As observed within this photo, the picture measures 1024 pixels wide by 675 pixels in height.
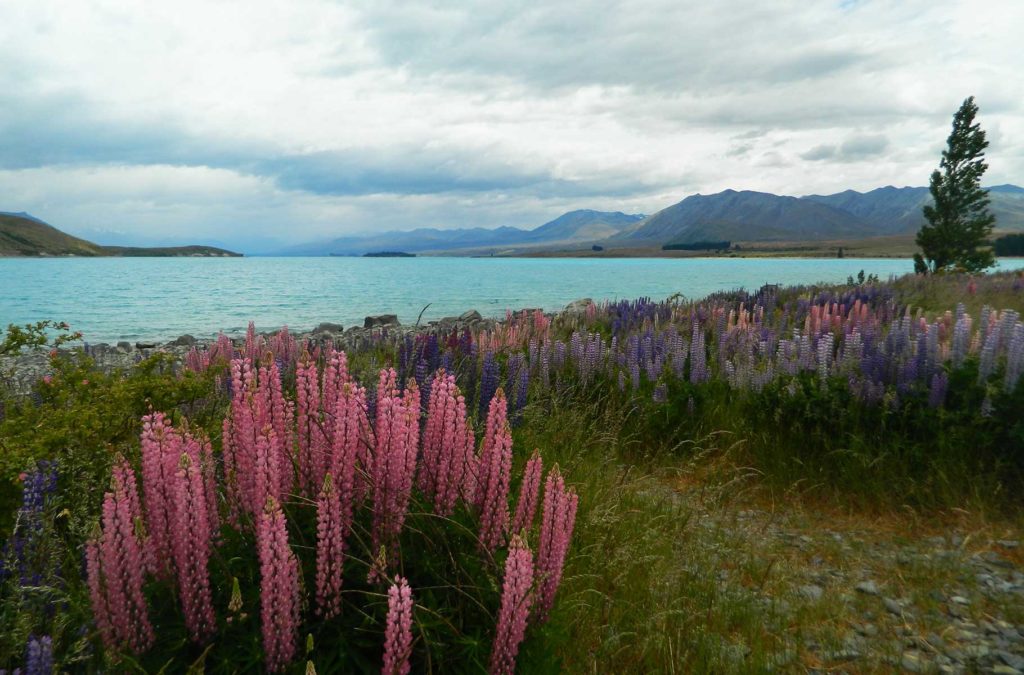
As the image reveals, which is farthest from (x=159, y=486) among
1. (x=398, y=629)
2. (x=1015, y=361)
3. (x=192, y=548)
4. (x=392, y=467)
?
(x=1015, y=361)

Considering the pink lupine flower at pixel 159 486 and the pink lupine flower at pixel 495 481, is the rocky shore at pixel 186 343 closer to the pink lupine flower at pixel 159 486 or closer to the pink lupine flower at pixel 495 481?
the pink lupine flower at pixel 495 481

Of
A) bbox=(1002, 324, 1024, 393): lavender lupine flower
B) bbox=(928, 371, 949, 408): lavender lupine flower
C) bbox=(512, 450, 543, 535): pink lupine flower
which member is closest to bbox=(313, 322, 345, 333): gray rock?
bbox=(928, 371, 949, 408): lavender lupine flower

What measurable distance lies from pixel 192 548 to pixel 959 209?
53.0 metres

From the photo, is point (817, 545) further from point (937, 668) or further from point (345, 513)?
point (345, 513)

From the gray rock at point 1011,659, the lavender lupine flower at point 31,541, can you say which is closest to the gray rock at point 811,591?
the gray rock at point 1011,659

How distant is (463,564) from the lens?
2766mm

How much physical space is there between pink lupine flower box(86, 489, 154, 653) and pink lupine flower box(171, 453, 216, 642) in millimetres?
141

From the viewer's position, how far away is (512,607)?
2.24 meters

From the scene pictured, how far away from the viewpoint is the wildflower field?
2.30 m

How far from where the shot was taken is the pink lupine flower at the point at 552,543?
2701mm

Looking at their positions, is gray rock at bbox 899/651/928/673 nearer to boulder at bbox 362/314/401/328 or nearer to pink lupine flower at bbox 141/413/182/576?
pink lupine flower at bbox 141/413/182/576

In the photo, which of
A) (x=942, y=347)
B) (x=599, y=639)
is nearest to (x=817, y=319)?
(x=942, y=347)

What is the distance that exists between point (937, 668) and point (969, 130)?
162 feet

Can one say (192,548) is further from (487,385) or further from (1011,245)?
(1011,245)
